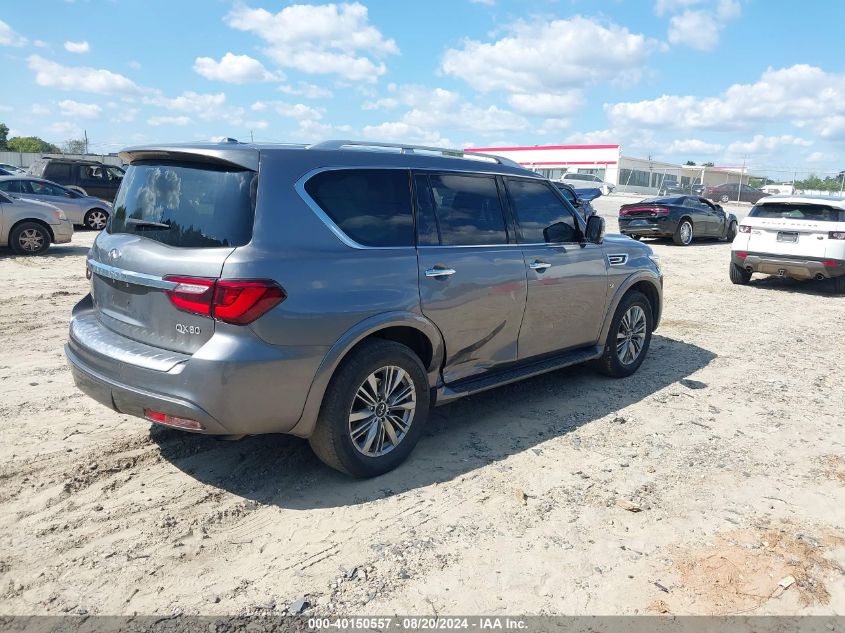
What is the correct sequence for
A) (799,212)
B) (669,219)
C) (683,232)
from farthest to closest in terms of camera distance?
(683,232) < (669,219) < (799,212)

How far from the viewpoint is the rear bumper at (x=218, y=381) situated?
3238 mm

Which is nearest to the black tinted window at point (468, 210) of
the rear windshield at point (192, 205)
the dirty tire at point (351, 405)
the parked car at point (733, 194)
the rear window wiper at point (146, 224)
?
the dirty tire at point (351, 405)

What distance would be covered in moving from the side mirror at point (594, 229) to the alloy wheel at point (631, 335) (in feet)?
2.87

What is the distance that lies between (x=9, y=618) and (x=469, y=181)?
350 cm

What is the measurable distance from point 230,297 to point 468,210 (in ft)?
6.27

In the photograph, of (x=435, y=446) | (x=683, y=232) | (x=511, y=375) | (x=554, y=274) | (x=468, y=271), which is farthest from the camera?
(x=683, y=232)

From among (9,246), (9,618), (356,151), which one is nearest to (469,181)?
(356,151)

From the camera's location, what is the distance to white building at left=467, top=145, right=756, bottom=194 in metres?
59.5

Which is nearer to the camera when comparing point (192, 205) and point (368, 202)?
point (192, 205)

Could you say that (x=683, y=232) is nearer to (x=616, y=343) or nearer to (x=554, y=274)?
(x=616, y=343)

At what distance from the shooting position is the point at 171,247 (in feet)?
11.4

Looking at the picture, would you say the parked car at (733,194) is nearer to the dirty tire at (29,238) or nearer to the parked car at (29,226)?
the parked car at (29,226)

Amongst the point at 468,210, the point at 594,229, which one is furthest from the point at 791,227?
the point at 468,210

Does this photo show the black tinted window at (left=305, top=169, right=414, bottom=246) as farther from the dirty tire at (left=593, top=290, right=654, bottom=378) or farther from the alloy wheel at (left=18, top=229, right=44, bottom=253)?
the alloy wheel at (left=18, top=229, right=44, bottom=253)
